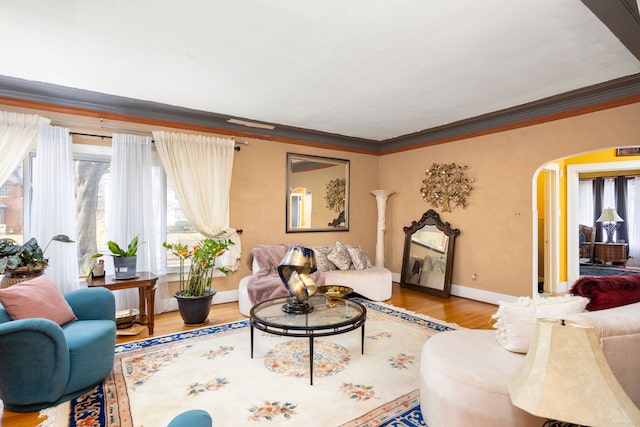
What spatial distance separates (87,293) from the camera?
2.80 m

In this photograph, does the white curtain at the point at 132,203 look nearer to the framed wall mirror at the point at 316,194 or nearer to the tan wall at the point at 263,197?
the tan wall at the point at 263,197

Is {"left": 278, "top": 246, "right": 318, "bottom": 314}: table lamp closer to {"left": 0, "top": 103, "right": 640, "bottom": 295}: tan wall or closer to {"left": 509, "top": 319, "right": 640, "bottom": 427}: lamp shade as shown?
{"left": 509, "top": 319, "right": 640, "bottom": 427}: lamp shade

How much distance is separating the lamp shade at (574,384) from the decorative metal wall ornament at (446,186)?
4.35m

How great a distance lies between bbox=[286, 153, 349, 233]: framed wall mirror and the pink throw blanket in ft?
2.30

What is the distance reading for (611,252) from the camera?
840 cm

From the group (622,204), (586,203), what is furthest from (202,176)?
(622,204)

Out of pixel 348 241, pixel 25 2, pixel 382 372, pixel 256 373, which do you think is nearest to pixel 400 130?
pixel 348 241

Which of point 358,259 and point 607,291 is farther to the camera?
point 358,259

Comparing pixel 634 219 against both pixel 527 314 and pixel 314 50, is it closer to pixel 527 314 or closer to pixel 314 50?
pixel 527 314

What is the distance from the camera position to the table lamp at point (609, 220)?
8.68 m

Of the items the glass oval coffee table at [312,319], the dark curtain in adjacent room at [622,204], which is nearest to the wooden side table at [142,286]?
the glass oval coffee table at [312,319]

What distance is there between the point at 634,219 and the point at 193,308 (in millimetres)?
10790

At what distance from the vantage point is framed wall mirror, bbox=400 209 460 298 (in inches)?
207

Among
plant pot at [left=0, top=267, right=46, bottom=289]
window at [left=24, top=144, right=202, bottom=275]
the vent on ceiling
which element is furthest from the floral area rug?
the vent on ceiling
